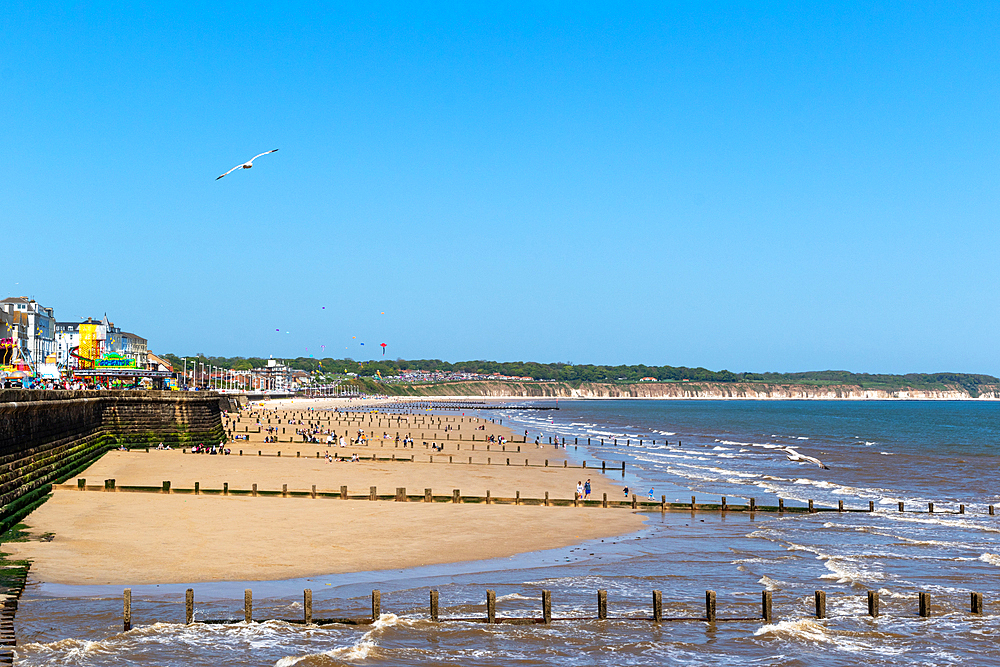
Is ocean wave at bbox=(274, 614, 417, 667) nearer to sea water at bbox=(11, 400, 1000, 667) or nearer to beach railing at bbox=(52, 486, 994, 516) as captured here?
sea water at bbox=(11, 400, 1000, 667)

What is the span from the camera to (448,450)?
293 ft

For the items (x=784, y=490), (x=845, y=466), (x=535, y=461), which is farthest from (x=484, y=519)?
(x=845, y=466)

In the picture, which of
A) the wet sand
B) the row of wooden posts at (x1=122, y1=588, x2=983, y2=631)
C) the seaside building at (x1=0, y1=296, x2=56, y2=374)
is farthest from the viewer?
the seaside building at (x1=0, y1=296, x2=56, y2=374)

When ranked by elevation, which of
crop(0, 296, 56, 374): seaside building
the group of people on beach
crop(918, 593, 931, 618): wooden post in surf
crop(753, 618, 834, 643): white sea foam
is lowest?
crop(753, 618, 834, 643): white sea foam

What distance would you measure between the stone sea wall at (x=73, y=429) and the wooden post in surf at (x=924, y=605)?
31831 millimetres

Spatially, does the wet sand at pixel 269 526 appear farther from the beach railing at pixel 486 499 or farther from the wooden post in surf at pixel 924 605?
the wooden post in surf at pixel 924 605

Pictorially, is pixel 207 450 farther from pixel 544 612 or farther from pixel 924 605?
pixel 924 605

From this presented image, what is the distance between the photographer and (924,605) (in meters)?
26.1

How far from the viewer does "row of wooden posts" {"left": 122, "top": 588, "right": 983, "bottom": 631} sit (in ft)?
75.8

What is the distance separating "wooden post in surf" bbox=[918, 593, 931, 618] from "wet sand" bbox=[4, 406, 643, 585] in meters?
14.6

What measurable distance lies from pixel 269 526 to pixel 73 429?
1836 centimetres

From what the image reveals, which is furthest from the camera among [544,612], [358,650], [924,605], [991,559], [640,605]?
[991,559]

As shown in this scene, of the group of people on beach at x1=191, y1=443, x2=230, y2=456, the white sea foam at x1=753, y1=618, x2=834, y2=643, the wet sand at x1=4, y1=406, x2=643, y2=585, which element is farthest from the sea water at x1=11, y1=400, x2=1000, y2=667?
the group of people on beach at x1=191, y1=443, x2=230, y2=456

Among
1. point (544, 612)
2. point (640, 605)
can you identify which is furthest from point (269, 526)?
point (640, 605)
